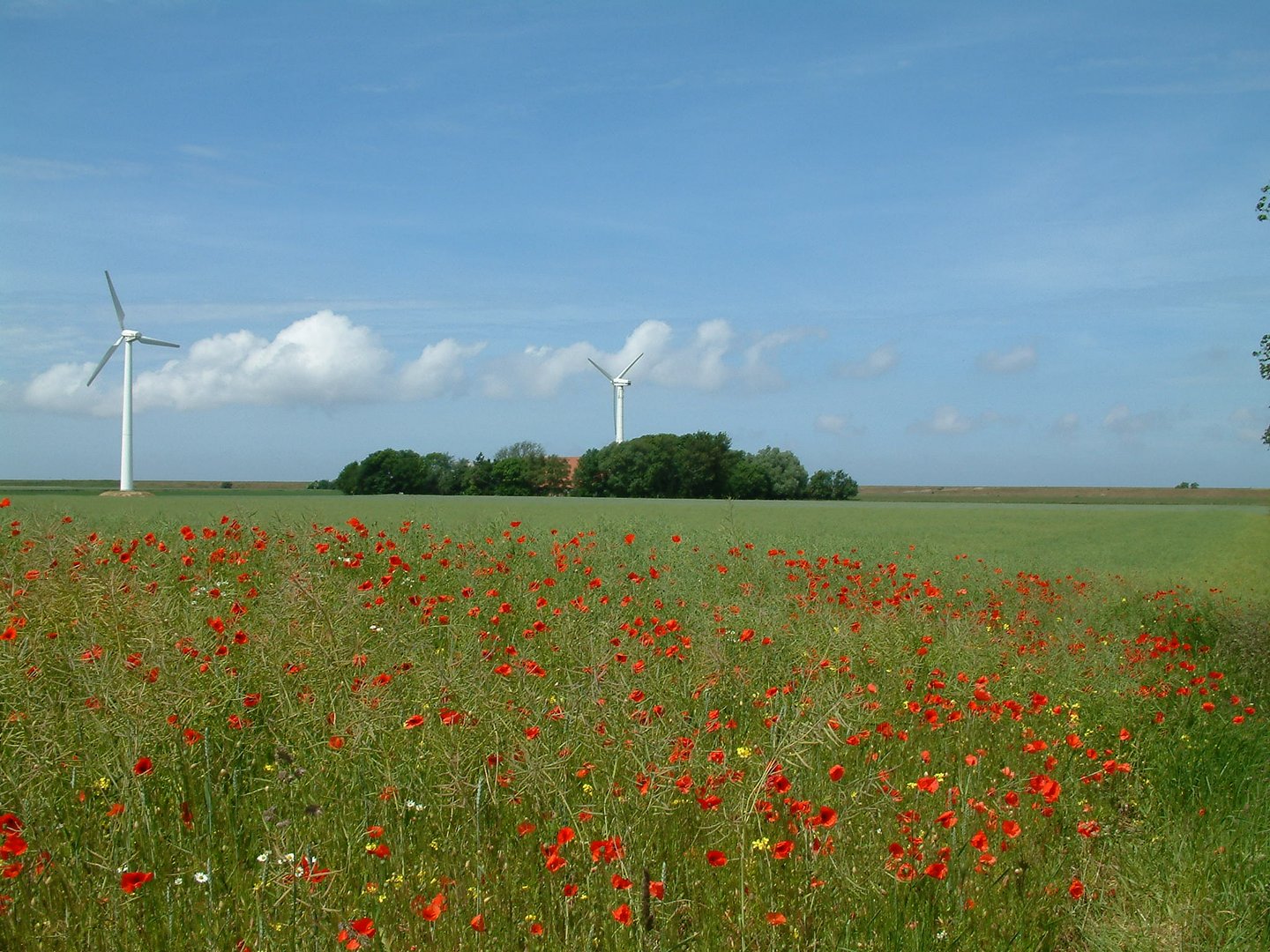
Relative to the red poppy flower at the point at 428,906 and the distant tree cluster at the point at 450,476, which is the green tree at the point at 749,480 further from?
the red poppy flower at the point at 428,906

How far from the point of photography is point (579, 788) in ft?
14.7

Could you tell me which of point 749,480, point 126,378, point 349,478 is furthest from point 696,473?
point 126,378

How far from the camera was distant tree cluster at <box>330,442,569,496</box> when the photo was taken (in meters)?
76.2

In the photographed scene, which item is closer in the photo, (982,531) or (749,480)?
(982,531)

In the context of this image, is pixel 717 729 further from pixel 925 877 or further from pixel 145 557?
pixel 145 557

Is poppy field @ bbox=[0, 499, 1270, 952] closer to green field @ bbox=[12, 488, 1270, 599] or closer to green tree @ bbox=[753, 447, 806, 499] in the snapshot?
green field @ bbox=[12, 488, 1270, 599]

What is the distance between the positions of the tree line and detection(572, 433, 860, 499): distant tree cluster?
8 cm

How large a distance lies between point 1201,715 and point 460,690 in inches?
235

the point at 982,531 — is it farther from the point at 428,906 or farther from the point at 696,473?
the point at 696,473

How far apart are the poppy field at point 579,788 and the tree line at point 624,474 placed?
232 ft

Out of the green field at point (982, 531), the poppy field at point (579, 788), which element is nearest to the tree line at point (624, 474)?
the green field at point (982, 531)

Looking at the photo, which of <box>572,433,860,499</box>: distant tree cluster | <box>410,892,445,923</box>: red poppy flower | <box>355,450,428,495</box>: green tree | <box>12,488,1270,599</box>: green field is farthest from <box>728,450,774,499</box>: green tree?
<box>410,892,445,923</box>: red poppy flower

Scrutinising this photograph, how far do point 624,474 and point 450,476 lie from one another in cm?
1497

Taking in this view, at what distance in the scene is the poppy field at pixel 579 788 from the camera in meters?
3.36
